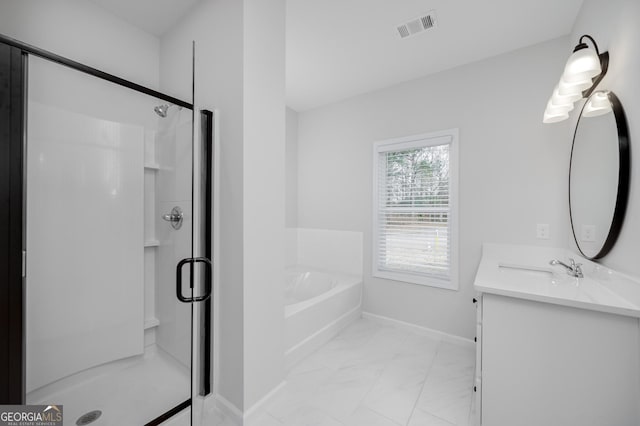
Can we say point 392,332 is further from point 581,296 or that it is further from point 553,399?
point 581,296

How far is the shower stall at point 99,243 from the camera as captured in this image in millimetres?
1041

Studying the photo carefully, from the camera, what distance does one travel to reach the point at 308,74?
2.65m

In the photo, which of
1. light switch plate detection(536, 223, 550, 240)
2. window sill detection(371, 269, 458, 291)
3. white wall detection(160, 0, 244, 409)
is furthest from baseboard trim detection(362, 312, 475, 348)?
white wall detection(160, 0, 244, 409)

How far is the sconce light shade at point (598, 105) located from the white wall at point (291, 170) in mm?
2763

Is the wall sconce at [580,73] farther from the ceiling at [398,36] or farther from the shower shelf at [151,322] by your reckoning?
the shower shelf at [151,322]

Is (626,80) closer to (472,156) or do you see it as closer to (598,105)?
→ (598,105)

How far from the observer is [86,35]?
68.3 inches

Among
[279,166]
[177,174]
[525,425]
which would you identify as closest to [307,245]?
[279,166]

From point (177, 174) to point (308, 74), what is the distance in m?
1.82

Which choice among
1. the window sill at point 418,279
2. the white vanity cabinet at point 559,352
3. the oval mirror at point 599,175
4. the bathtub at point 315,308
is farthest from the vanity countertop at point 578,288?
the bathtub at point 315,308

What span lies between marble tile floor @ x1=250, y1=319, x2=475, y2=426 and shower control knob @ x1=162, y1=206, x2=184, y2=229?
1223mm

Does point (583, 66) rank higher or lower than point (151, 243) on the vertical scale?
higher

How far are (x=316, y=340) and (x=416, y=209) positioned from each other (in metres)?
1.63

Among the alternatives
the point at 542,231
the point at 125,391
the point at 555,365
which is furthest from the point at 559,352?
the point at 125,391
